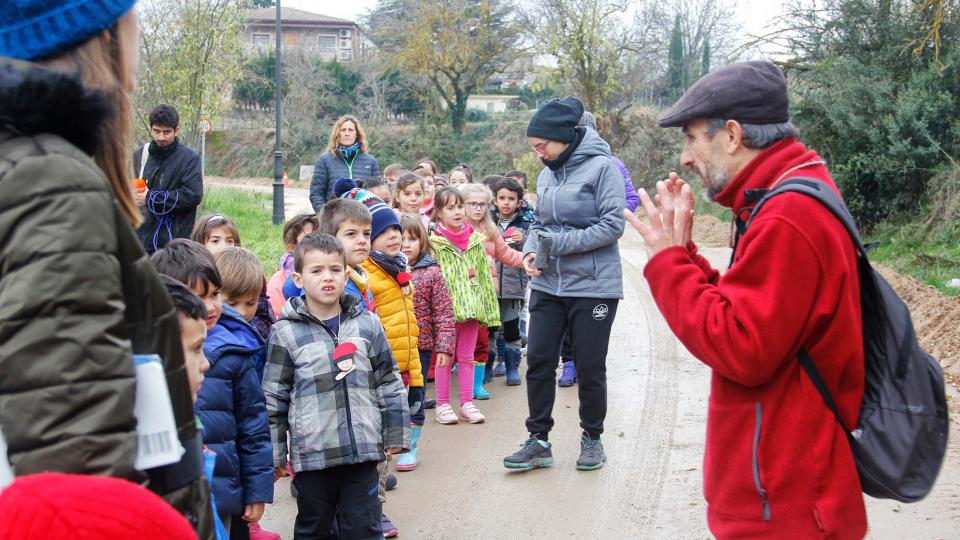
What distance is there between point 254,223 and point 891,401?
67.0 feet

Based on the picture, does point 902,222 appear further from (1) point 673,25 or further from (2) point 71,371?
(1) point 673,25

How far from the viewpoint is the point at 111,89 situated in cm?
184

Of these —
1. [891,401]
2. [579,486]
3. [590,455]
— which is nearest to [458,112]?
[590,455]

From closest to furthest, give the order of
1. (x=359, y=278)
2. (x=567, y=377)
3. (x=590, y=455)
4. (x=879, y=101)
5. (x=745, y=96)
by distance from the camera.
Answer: (x=745, y=96) → (x=359, y=278) → (x=590, y=455) → (x=567, y=377) → (x=879, y=101)

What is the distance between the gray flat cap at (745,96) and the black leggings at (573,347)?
9.74 ft

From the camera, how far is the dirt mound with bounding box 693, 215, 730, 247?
20.9m

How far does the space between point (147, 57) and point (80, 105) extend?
16192 millimetres

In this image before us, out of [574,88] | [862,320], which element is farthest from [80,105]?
[574,88]

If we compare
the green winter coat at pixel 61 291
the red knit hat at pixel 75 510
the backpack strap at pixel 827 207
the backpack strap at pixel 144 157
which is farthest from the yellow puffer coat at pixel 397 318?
the red knit hat at pixel 75 510

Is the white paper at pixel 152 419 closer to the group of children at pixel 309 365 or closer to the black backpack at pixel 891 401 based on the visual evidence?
the group of children at pixel 309 365

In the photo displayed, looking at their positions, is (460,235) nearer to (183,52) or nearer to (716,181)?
(716,181)

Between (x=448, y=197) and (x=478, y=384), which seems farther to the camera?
(x=478, y=384)

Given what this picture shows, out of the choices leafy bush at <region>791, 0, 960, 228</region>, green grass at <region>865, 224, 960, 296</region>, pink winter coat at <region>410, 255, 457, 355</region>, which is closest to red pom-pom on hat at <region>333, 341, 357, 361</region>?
pink winter coat at <region>410, 255, 457, 355</region>

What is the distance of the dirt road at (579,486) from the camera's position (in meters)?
5.21
